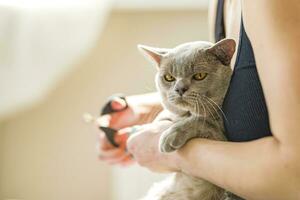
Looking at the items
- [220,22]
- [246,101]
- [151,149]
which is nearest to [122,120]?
[151,149]

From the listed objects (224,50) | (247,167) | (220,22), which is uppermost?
(220,22)

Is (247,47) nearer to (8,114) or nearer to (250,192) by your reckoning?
(250,192)

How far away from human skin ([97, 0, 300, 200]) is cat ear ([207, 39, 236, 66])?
0.11 metres

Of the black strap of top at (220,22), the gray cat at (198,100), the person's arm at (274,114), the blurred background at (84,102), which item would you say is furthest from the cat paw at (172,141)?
the blurred background at (84,102)

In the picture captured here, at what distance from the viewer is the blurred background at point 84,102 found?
1.63m

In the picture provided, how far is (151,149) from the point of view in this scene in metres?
0.92

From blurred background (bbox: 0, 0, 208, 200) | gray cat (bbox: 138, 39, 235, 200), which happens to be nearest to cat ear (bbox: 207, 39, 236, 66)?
gray cat (bbox: 138, 39, 235, 200)

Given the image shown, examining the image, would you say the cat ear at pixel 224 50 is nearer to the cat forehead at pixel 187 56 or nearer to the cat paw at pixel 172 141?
the cat forehead at pixel 187 56

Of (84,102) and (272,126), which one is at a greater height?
(84,102)

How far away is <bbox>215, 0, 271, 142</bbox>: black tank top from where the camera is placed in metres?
0.69

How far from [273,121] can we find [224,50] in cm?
21

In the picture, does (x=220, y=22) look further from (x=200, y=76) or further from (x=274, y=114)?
(x=274, y=114)

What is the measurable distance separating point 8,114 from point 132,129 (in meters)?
0.79

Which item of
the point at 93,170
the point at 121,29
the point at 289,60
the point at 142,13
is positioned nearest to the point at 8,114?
the point at 93,170
